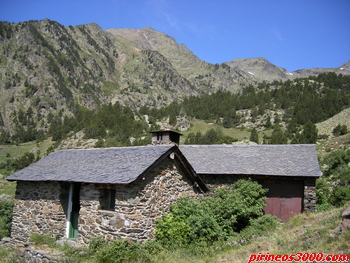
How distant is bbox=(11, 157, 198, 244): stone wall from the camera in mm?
10594

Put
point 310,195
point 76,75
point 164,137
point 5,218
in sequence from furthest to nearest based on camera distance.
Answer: point 76,75
point 5,218
point 164,137
point 310,195

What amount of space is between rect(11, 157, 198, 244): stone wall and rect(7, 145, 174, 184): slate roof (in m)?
0.39

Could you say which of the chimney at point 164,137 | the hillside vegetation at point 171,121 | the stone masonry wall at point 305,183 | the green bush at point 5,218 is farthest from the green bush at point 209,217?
the green bush at point 5,218

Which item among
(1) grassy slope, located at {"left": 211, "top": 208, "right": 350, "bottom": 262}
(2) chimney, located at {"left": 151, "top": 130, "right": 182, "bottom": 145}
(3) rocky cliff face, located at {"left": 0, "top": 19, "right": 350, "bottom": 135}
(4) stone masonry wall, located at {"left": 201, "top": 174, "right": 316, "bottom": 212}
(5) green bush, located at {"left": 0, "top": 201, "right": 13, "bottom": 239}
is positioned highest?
(3) rocky cliff face, located at {"left": 0, "top": 19, "right": 350, "bottom": 135}

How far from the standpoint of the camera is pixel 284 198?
15773 millimetres

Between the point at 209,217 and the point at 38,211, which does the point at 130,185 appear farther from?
the point at 38,211

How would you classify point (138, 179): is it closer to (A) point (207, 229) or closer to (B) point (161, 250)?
(B) point (161, 250)

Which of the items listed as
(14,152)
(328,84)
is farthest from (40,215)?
(328,84)

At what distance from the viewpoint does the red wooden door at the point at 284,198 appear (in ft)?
50.8

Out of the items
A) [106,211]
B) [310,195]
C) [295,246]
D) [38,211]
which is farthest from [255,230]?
[38,211]

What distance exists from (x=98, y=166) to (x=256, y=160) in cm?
1030

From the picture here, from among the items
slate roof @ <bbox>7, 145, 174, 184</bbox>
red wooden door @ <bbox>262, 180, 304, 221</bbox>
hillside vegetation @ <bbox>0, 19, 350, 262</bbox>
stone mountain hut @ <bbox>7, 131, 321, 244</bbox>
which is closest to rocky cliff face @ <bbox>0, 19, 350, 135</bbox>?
hillside vegetation @ <bbox>0, 19, 350, 262</bbox>

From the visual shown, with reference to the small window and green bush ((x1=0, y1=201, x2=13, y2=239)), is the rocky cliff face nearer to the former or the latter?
green bush ((x1=0, y1=201, x2=13, y2=239))

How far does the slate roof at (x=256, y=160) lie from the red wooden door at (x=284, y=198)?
754 mm
